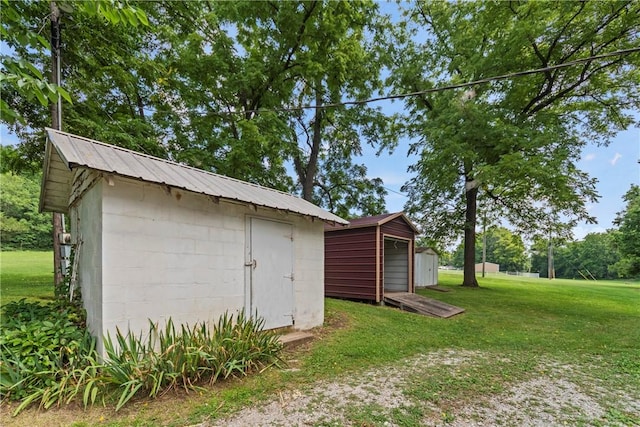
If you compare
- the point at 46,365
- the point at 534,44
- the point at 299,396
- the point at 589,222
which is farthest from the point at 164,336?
the point at 589,222

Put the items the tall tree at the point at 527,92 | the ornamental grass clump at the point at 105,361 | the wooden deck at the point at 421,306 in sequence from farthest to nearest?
the tall tree at the point at 527,92 < the wooden deck at the point at 421,306 < the ornamental grass clump at the point at 105,361

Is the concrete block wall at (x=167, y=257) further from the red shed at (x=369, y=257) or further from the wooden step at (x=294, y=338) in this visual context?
the red shed at (x=369, y=257)

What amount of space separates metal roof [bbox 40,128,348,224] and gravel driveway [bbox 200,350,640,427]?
8.62 feet

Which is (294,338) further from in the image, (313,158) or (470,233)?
(470,233)

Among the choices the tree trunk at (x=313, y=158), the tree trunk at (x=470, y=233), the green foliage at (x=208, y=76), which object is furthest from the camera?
the tree trunk at (x=470, y=233)

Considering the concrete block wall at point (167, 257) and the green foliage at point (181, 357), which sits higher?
the concrete block wall at point (167, 257)

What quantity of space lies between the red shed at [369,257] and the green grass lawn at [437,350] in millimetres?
1062

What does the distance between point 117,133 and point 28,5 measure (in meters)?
2.89

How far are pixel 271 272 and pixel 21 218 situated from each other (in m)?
35.0

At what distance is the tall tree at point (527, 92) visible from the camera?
333 inches

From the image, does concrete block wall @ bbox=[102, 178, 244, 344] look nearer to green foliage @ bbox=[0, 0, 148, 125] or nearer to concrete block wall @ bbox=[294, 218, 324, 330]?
concrete block wall @ bbox=[294, 218, 324, 330]

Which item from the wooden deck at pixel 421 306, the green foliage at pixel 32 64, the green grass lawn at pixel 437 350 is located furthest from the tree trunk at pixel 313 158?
the green foliage at pixel 32 64

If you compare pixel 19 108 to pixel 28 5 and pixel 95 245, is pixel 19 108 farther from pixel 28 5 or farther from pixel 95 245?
pixel 95 245

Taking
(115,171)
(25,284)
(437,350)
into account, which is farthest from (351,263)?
(25,284)
